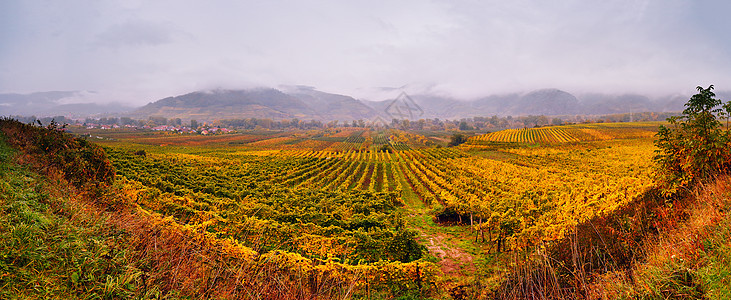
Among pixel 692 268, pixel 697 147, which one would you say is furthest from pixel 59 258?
pixel 697 147

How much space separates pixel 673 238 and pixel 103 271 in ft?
35.9

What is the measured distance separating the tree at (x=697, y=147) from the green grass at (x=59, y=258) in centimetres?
1439

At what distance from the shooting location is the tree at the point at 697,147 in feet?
25.6

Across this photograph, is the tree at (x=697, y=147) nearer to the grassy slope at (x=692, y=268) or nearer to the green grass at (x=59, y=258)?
the grassy slope at (x=692, y=268)

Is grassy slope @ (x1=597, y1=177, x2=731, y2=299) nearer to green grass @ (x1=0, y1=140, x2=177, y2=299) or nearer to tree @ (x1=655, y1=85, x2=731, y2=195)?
tree @ (x1=655, y1=85, x2=731, y2=195)

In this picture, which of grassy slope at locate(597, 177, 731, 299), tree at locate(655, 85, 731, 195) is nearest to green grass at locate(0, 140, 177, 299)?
grassy slope at locate(597, 177, 731, 299)

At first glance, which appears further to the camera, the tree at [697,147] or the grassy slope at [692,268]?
the tree at [697,147]

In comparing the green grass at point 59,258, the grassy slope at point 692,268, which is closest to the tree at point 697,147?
Result: the grassy slope at point 692,268

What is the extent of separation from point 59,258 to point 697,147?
1636 cm

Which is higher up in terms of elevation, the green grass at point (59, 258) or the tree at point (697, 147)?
the tree at point (697, 147)

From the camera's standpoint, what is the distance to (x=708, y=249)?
170 inches

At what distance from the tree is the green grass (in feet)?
47.2

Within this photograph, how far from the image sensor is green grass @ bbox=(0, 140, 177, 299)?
3477mm

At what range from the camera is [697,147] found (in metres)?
8.12
